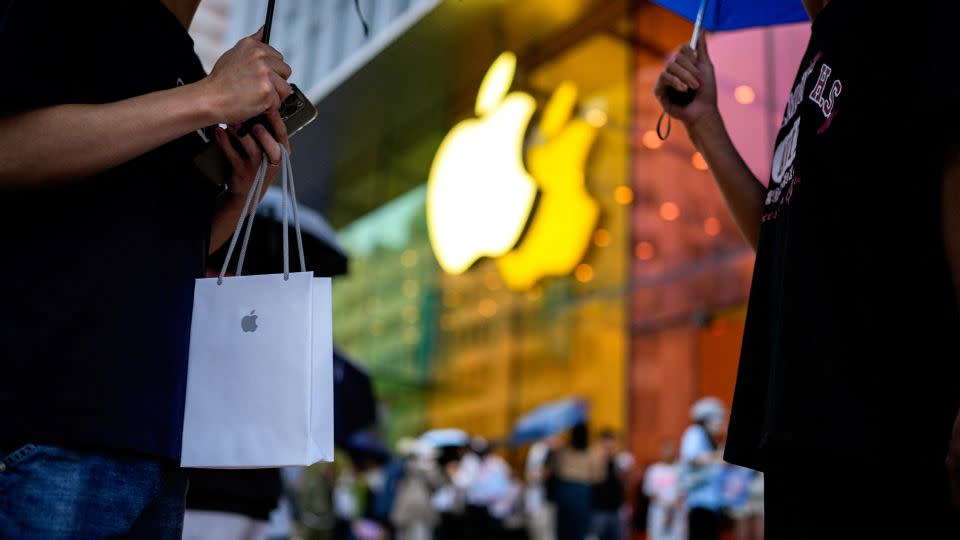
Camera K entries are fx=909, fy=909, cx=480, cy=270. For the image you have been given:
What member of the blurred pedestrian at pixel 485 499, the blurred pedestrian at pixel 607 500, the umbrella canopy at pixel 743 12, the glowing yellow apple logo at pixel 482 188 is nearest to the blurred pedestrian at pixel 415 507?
the blurred pedestrian at pixel 485 499

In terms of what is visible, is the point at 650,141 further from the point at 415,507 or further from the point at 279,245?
the point at 279,245

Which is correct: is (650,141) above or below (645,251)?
above

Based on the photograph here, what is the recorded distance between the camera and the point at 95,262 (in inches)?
48.0

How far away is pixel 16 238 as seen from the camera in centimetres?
120

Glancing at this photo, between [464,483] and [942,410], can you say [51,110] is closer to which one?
[942,410]

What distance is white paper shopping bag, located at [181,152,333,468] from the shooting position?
1209 millimetres

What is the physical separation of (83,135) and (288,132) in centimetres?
38

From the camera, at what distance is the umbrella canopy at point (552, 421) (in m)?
12.6

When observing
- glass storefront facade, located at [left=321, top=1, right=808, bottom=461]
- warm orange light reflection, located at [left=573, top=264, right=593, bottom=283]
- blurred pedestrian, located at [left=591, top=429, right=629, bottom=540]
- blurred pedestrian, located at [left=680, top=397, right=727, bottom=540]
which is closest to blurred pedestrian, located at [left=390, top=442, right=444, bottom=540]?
blurred pedestrian, located at [left=591, top=429, right=629, bottom=540]

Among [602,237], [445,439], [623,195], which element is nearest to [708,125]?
[445,439]

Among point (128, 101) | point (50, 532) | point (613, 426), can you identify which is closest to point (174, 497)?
point (50, 532)

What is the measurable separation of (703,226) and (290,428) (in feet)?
47.1

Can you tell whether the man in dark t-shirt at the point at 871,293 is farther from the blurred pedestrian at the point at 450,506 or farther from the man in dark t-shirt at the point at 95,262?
the blurred pedestrian at the point at 450,506

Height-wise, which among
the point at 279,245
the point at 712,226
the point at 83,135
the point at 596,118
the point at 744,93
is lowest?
the point at 83,135
